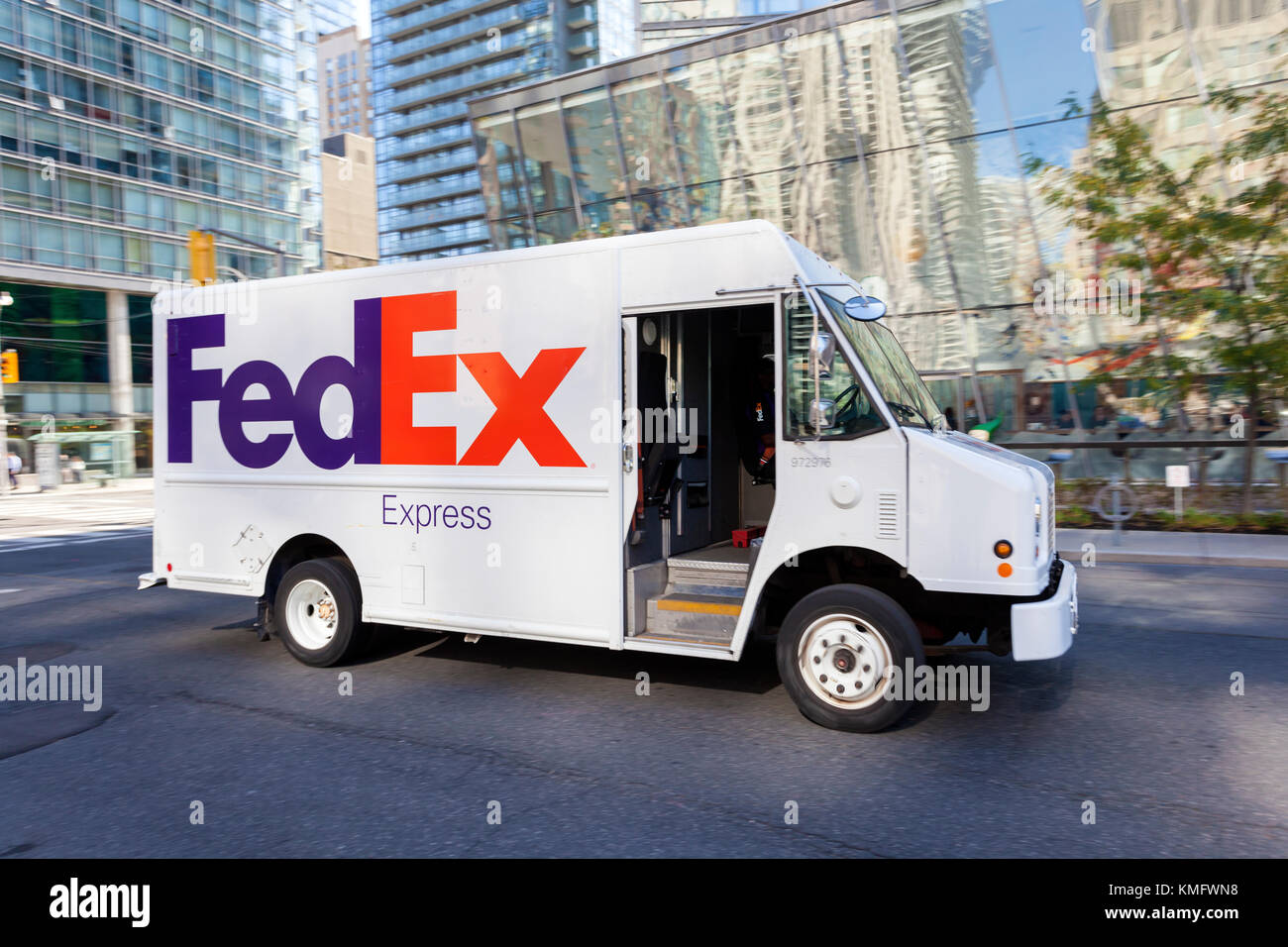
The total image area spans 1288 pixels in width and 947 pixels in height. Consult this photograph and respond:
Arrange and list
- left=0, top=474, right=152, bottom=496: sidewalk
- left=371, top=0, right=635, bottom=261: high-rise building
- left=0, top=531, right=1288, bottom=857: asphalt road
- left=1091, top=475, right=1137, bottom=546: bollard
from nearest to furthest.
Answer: left=0, top=531, right=1288, bottom=857: asphalt road → left=1091, top=475, right=1137, bottom=546: bollard → left=0, top=474, right=152, bottom=496: sidewalk → left=371, top=0, right=635, bottom=261: high-rise building

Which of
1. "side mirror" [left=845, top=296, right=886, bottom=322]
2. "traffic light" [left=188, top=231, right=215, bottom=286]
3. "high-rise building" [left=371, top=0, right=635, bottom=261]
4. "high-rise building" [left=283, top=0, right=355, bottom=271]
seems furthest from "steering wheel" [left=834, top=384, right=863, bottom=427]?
"high-rise building" [left=371, top=0, right=635, bottom=261]

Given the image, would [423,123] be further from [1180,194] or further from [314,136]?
[1180,194]

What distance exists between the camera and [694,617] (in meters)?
6.14

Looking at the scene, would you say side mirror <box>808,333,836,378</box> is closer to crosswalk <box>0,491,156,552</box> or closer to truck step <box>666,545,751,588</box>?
truck step <box>666,545,751,588</box>

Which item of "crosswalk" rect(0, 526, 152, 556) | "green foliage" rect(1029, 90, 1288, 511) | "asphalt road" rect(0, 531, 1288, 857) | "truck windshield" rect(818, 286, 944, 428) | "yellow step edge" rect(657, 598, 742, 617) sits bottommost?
"asphalt road" rect(0, 531, 1288, 857)

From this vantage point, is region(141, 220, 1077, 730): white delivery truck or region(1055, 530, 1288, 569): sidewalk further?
region(1055, 530, 1288, 569): sidewalk

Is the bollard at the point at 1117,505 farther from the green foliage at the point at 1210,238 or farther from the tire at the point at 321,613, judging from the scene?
the tire at the point at 321,613

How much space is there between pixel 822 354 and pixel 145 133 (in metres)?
52.0

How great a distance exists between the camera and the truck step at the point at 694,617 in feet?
19.7

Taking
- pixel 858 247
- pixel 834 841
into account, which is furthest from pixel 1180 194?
pixel 834 841

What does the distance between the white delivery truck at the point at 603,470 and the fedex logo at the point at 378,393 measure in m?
0.02

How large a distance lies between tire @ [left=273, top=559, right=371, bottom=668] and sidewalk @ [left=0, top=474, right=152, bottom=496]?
33288mm

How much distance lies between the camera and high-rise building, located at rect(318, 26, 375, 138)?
558 feet
